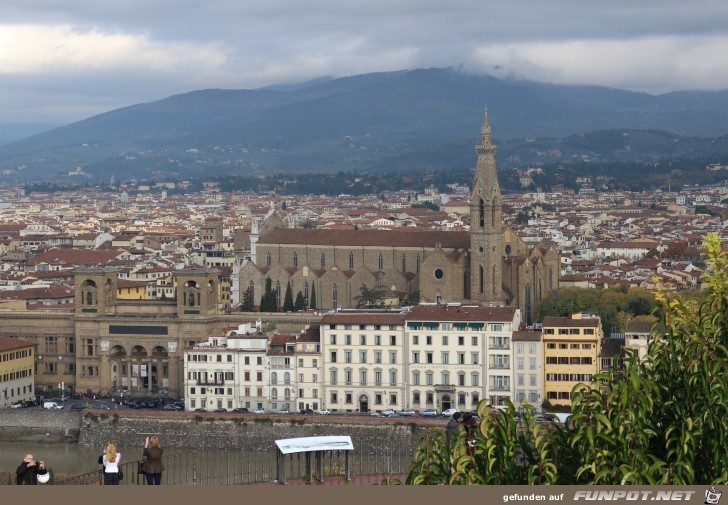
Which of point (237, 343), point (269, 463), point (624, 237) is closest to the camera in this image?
point (269, 463)

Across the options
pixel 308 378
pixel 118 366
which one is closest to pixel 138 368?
pixel 118 366

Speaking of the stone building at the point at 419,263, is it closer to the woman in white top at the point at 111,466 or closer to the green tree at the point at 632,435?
the woman in white top at the point at 111,466

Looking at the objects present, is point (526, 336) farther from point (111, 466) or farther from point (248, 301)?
point (111, 466)

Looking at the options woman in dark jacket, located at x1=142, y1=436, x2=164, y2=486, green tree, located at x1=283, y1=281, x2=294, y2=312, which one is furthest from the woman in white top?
green tree, located at x1=283, y1=281, x2=294, y2=312

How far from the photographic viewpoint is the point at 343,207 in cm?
14475

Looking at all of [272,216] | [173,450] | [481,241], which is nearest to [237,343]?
[173,450]

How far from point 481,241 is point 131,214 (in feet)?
299

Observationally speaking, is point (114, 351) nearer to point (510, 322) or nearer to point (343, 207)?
point (510, 322)

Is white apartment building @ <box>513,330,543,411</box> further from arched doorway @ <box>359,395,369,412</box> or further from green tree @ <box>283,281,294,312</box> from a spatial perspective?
green tree @ <box>283,281,294,312</box>

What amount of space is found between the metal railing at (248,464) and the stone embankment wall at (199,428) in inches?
11.3

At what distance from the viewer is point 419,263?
178 feet

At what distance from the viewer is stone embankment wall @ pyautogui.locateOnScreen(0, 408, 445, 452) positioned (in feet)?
124

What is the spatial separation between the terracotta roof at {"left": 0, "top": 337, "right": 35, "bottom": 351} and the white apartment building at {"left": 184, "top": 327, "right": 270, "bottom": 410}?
477 centimetres

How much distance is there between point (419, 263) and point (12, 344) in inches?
572
